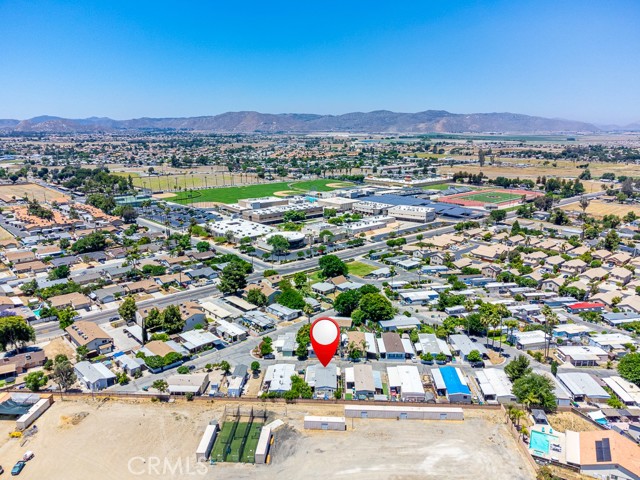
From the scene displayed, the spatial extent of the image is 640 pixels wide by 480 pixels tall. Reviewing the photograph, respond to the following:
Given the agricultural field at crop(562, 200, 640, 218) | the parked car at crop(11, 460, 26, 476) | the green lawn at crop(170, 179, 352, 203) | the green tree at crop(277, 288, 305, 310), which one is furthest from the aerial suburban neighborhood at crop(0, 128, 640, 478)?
the green lawn at crop(170, 179, 352, 203)

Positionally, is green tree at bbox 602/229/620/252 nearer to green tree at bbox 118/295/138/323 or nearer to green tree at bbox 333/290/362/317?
green tree at bbox 333/290/362/317

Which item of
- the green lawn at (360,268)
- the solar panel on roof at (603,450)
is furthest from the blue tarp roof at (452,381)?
the green lawn at (360,268)

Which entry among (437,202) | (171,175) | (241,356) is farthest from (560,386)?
(171,175)

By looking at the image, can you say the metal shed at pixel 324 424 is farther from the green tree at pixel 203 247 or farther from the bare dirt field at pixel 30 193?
the bare dirt field at pixel 30 193

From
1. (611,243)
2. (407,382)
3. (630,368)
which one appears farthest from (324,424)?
(611,243)

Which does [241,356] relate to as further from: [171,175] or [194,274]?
[171,175]

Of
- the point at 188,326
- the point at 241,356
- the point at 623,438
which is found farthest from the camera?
the point at 188,326

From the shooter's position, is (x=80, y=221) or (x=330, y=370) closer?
(x=330, y=370)
